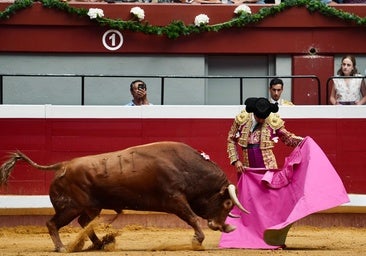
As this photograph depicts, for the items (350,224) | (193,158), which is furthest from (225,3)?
(193,158)

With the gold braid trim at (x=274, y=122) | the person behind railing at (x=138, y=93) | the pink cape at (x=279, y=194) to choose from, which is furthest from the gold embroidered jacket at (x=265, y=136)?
the person behind railing at (x=138, y=93)

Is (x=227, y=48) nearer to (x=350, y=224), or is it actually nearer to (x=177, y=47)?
(x=177, y=47)

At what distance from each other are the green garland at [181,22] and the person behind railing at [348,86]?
72cm

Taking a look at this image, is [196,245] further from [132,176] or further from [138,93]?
[138,93]

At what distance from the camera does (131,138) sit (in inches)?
616

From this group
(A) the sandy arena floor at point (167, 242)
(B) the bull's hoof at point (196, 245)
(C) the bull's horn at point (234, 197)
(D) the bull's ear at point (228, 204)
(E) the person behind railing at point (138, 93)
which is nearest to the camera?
(A) the sandy arena floor at point (167, 242)

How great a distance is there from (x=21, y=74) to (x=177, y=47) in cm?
174

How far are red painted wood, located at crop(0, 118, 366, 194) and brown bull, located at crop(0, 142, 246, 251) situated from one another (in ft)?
8.91

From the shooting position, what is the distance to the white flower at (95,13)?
16.2 meters

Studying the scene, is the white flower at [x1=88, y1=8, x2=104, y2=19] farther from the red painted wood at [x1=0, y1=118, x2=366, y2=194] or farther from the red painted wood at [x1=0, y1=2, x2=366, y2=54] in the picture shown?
the red painted wood at [x1=0, y1=118, x2=366, y2=194]

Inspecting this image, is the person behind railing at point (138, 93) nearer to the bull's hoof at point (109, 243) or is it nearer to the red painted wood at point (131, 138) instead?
the red painted wood at point (131, 138)

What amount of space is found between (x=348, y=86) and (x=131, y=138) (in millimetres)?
2212

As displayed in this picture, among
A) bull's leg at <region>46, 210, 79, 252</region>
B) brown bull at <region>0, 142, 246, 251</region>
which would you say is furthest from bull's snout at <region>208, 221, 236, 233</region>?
bull's leg at <region>46, 210, 79, 252</region>

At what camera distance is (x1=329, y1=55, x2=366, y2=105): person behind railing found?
50.8 feet
